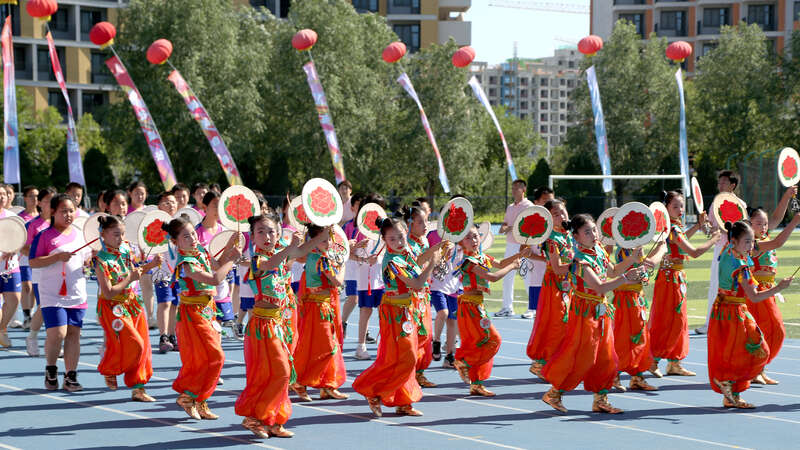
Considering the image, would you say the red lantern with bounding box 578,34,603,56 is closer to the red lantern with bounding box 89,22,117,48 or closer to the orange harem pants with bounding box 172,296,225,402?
the red lantern with bounding box 89,22,117,48

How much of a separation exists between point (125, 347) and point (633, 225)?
4556 mm

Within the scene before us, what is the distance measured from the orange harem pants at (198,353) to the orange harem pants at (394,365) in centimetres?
116

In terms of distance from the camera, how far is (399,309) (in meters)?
8.24

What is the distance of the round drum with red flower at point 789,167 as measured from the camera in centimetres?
1038

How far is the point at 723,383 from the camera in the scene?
8578 mm

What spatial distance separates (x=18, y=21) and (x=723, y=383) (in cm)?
6018

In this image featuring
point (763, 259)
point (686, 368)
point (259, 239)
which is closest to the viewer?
point (259, 239)

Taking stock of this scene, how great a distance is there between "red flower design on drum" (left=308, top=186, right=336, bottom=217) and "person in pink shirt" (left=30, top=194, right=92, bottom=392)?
2822 mm

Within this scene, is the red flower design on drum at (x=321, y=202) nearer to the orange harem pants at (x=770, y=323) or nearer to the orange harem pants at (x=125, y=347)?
the orange harem pants at (x=125, y=347)

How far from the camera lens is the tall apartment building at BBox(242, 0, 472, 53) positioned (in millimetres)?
65812

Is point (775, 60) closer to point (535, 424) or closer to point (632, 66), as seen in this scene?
point (632, 66)

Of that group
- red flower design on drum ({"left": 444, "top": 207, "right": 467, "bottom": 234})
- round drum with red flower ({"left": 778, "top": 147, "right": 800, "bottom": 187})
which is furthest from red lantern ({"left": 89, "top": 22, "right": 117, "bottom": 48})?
round drum with red flower ({"left": 778, "top": 147, "right": 800, "bottom": 187})

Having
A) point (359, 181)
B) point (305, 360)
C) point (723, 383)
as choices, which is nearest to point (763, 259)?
point (723, 383)

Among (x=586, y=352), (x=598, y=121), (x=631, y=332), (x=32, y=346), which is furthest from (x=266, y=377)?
(x=598, y=121)
